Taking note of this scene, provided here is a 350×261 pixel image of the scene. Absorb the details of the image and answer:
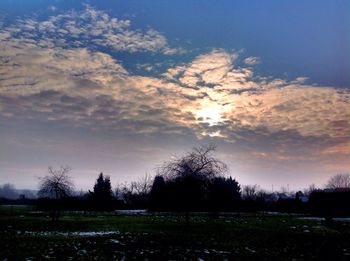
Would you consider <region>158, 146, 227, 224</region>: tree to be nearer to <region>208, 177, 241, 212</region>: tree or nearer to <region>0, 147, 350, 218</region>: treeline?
<region>0, 147, 350, 218</region>: treeline

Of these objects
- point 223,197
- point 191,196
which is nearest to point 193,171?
point 191,196

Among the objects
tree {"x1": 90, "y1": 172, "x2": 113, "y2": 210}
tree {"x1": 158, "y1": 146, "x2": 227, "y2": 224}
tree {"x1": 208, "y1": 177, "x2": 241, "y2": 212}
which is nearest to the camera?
tree {"x1": 158, "y1": 146, "x2": 227, "y2": 224}

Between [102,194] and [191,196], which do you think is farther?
[102,194]

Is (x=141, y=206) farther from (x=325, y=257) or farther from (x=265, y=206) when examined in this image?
(x=325, y=257)

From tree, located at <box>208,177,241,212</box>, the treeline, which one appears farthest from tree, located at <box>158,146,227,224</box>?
tree, located at <box>208,177,241,212</box>

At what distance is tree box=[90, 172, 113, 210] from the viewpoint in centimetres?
7499

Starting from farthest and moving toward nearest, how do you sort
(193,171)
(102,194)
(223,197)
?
(102,194) < (223,197) < (193,171)

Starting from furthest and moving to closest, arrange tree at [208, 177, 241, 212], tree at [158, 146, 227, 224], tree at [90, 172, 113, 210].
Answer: tree at [90, 172, 113, 210] < tree at [208, 177, 241, 212] < tree at [158, 146, 227, 224]

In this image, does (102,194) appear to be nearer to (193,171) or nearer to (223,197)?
(223,197)

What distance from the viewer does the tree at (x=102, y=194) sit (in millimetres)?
74994

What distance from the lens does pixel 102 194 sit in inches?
3216

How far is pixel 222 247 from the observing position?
63.8 ft

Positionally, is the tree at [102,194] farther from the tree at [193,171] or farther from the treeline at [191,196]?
the tree at [193,171]

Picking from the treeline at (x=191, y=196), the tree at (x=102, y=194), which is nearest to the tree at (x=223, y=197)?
the treeline at (x=191, y=196)
